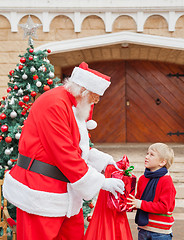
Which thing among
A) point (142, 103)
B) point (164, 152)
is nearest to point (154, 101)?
point (142, 103)

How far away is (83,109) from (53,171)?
0.35 m

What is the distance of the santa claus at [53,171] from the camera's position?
140 centimetres

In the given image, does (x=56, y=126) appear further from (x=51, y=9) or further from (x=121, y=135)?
(x=121, y=135)

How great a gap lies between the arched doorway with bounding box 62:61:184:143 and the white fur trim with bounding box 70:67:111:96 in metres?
4.79

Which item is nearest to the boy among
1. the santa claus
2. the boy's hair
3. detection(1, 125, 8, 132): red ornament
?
the boy's hair

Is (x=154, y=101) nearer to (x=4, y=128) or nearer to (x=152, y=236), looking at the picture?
(x=4, y=128)

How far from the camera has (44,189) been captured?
1.44 m

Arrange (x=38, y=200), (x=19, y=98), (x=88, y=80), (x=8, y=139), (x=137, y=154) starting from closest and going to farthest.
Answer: (x=38, y=200) < (x=88, y=80) < (x=8, y=139) < (x=19, y=98) < (x=137, y=154)

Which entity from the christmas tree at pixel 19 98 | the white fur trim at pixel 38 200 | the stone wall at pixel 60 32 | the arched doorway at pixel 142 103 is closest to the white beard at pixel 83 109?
the white fur trim at pixel 38 200

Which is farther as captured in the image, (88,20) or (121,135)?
(121,135)

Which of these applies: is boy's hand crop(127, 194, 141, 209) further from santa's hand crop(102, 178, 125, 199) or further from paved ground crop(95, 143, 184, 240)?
paved ground crop(95, 143, 184, 240)

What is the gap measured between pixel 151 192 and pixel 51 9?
140 inches

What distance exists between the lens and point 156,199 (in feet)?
5.70

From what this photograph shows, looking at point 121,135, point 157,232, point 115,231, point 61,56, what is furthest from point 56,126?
point 121,135
